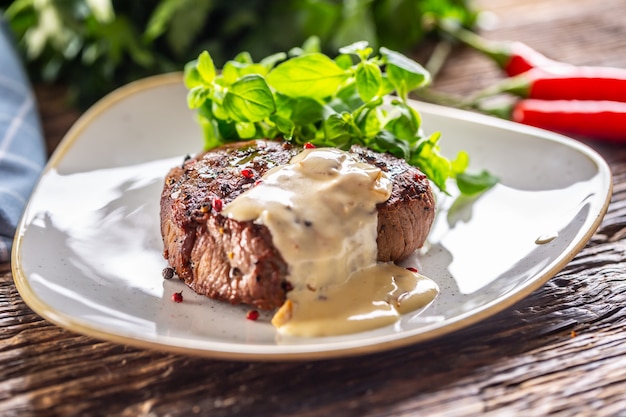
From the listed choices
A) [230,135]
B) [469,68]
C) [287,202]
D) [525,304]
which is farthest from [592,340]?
[469,68]

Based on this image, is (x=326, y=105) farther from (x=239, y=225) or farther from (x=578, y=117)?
(x=578, y=117)

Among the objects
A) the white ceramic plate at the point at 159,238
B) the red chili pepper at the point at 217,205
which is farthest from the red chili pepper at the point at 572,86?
the red chili pepper at the point at 217,205

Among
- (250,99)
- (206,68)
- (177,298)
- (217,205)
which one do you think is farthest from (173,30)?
(177,298)

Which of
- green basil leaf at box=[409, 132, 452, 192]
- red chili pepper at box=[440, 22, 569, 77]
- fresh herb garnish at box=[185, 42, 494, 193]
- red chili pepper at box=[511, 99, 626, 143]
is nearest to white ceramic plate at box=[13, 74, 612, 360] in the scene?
green basil leaf at box=[409, 132, 452, 192]

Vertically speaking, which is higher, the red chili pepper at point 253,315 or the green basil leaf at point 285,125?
the green basil leaf at point 285,125

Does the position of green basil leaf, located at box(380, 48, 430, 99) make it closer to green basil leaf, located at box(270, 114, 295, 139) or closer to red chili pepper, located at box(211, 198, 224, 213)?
green basil leaf, located at box(270, 114, 295, 139)

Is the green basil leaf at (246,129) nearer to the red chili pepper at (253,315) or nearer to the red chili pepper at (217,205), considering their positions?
the red chili pepper at (217,205)
